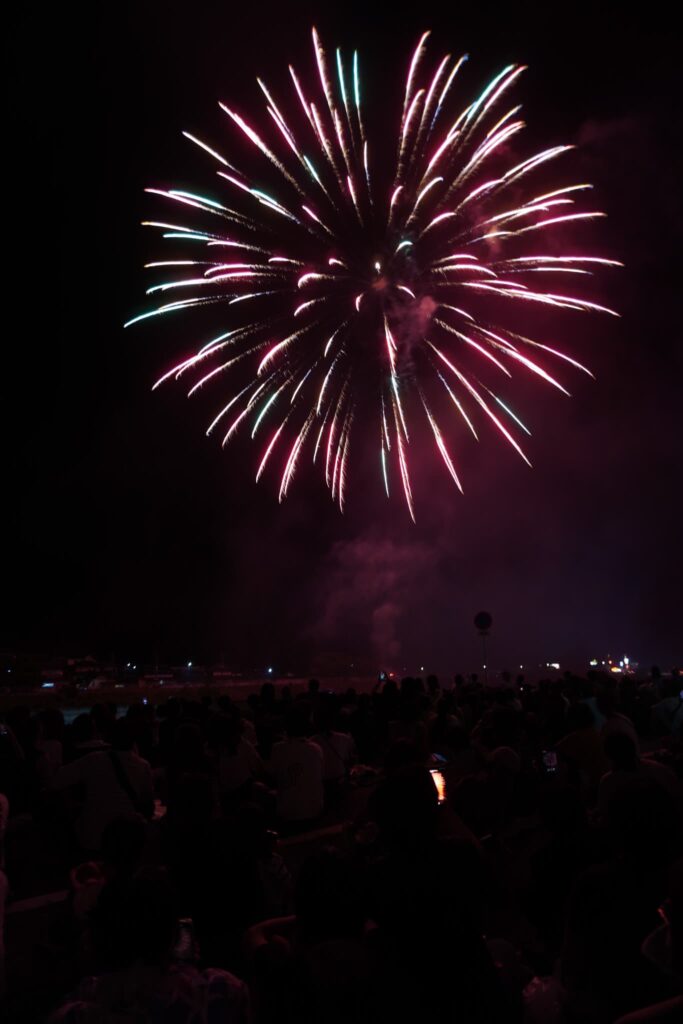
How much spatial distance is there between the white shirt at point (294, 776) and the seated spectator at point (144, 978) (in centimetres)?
495

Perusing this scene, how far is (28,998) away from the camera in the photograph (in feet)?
17.6

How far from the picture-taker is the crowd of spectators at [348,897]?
267 cm

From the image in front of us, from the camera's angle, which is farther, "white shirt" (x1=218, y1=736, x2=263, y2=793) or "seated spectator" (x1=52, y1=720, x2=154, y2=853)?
"white shirt" (x1=218, y1=736, x2=263, y2=793)

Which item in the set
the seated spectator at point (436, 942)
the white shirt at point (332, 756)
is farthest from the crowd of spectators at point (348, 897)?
the white shirt at point (332, 756)

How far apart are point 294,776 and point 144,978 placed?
17.0 feet

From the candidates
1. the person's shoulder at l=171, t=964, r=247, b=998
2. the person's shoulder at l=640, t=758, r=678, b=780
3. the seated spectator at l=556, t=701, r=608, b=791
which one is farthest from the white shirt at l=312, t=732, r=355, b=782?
the person's shoulder at l=171, t=964, r=247, b=998

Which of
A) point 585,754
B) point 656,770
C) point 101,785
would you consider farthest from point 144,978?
point 585,754

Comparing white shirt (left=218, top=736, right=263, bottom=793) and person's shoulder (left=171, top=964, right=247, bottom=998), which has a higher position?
white shirt (left=218, top=736, right=263, bottom=793)

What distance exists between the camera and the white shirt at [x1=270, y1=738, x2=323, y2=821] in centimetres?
800

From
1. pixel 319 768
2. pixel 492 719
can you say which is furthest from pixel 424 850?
pixel 492 719

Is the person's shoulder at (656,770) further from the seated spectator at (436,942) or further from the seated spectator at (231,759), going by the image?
the seated spectator at (436,942)

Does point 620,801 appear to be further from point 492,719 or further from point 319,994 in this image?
point 492,719

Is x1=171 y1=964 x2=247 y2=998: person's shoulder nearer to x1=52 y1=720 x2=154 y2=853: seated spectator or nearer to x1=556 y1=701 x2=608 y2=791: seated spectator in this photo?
x1=52 y1=720 x2=154 y2=853: seated spectator

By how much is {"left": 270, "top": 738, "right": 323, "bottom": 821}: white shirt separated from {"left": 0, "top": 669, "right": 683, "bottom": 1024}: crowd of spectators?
2 centimetres
